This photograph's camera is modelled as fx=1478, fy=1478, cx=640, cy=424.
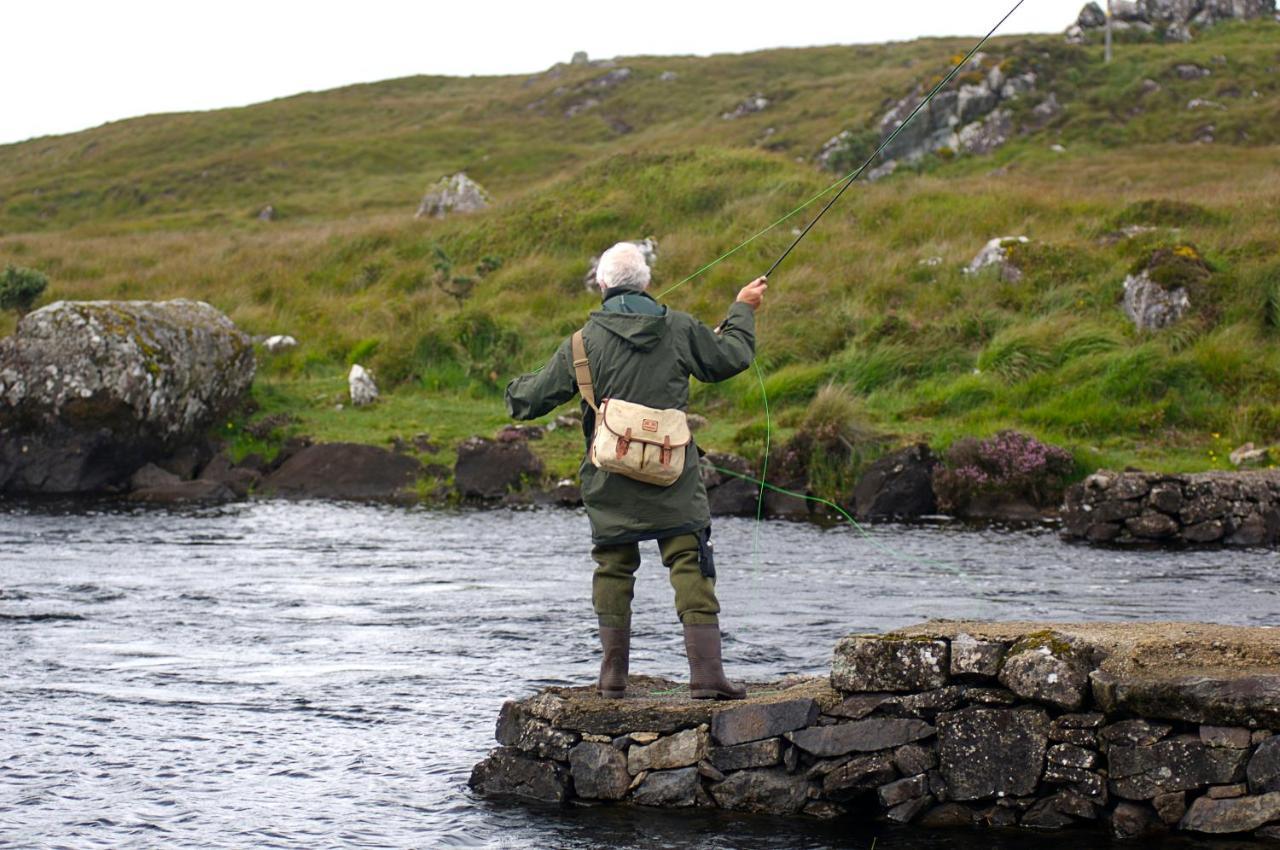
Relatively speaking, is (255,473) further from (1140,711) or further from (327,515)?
(1140,711)

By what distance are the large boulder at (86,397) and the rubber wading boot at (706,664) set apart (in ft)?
52.3

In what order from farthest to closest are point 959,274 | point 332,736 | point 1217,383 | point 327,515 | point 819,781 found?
1. point 959,274
2. point 1217,383
3. point 327,515
4. point 332,736
5. point 819,781

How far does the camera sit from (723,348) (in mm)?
7406

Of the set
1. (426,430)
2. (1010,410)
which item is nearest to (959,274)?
(1010,410)

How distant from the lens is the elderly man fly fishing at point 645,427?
7227 millimetres

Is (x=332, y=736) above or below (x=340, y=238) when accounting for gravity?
below

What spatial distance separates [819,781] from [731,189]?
2958 centimetres

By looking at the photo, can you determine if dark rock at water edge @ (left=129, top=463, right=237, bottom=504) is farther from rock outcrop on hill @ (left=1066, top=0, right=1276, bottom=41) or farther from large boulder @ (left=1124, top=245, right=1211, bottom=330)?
rock outcrop on hill @ (left=1066, top=0, right=1276, bottom=41)

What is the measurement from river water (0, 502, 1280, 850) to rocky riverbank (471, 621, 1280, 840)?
0.59ft

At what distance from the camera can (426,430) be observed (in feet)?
75.7

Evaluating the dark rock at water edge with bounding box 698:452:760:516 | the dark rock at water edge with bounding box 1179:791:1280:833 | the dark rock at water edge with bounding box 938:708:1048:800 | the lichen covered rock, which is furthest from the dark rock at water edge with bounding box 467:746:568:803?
the dark rock at water edge with bounding box 698:452:760:516

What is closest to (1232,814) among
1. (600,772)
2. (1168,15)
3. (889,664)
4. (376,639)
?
(889,664)

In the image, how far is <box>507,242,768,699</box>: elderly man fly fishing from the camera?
723cm

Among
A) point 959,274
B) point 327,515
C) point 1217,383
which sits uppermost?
point 959,274
